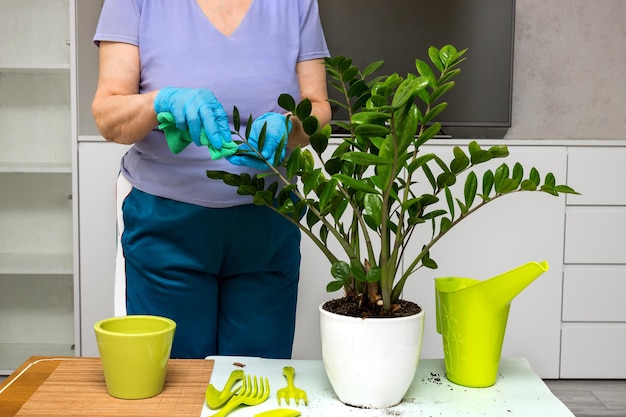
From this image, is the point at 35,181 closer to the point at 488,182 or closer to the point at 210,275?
the point at 210,275

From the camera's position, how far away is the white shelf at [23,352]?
2410mm

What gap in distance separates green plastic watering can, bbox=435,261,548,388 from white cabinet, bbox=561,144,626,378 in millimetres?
1632

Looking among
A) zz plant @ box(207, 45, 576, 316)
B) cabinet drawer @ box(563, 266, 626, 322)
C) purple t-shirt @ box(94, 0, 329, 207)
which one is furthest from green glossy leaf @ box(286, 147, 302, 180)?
cabinet drawer @ box(563, 266, 626, 322)

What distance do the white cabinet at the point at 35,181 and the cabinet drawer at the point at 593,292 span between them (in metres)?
1.75

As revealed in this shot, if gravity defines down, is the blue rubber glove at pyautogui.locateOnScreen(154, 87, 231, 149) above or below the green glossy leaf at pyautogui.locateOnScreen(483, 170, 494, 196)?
above

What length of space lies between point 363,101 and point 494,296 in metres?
0.29

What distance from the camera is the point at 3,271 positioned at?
7.68 feet

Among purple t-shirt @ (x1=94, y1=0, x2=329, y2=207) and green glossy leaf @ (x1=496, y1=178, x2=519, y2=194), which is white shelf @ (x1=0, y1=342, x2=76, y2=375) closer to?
purple t-shirt @ (x1=94, y1=0, x2=329, y2=207)

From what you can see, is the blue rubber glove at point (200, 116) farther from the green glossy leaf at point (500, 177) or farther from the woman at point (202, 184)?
the green glossy leaf at point (500, 177)

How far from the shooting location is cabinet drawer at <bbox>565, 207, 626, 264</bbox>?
237 cm

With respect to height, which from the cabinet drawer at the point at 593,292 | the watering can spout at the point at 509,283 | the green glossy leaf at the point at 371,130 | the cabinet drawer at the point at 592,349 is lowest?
the cabinet drawer at the point at 592,349

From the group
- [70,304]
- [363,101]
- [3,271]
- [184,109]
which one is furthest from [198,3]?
[70,304]

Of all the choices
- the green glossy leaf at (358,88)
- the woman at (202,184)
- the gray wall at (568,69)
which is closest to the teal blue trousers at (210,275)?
the woman at (202,184)

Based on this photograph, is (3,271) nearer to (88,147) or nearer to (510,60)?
(88,147)
